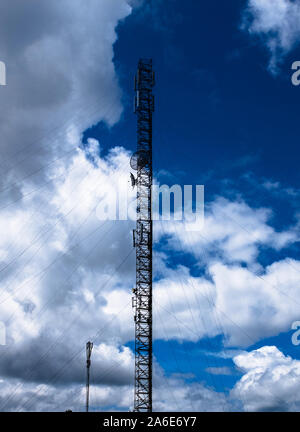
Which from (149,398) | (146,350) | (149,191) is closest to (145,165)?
(149,191)

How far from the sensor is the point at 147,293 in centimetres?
7488

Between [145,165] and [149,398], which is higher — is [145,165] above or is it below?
above

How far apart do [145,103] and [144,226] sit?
19123 millimetres

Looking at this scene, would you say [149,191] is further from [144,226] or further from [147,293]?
[147,293]
